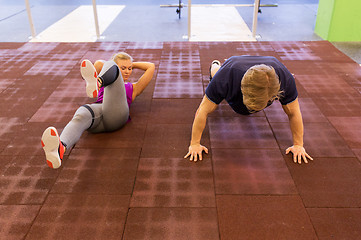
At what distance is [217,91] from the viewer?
7.29 ft

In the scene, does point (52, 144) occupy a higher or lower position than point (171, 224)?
higher

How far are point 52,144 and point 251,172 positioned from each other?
1.33 metres

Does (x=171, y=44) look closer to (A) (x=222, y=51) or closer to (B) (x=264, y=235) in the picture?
(A) (x=222, y=51)

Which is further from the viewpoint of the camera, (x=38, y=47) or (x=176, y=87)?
(x=38, y=47)

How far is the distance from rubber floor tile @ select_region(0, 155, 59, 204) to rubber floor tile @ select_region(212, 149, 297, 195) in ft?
3.74

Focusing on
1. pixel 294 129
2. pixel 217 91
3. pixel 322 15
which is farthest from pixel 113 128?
pixel 322 15

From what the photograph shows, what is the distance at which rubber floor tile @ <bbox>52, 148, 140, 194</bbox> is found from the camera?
85.7 inches

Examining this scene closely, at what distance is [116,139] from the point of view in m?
2.68

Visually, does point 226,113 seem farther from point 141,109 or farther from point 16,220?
point 16,220

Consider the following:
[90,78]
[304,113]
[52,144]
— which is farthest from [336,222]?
[90,78]

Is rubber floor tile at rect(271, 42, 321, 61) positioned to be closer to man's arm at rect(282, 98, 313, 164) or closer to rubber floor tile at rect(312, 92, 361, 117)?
rubber floor tile at rect(312, 92, 361, 117)

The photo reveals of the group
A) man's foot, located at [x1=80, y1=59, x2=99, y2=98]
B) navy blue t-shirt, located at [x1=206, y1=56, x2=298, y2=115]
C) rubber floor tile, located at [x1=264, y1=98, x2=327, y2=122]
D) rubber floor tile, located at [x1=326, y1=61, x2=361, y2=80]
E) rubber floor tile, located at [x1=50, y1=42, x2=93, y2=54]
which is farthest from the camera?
rubber floor tile, located at [x1=50, y1=42, x2=93, y2=54]

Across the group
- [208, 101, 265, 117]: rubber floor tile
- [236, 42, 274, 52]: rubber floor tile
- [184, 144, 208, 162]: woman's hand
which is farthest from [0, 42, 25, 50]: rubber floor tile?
[184, 144, 208, 162]: woman's hand

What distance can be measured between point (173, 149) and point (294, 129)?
0.90 metres
